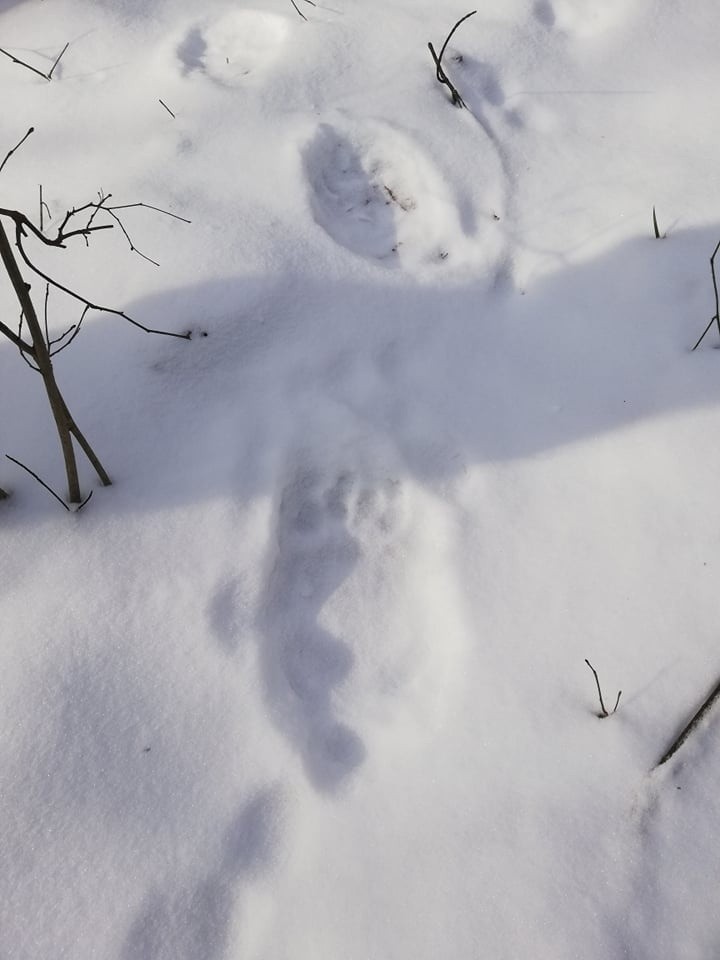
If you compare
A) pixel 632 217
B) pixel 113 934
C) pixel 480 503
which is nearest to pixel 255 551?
pixel 480 503

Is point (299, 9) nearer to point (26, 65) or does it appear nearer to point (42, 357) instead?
point (26, 65)

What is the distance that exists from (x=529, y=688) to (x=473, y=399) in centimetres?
52

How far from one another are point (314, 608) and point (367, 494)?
0.72ft

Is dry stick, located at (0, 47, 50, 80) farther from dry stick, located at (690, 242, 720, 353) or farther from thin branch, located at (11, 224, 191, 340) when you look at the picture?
dry stick, located at (690, 242, 720, 353)

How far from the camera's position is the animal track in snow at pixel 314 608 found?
103 cm

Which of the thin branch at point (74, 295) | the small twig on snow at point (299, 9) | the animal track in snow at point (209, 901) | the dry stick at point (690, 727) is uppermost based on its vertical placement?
the small twig on snow at point (299, 9)

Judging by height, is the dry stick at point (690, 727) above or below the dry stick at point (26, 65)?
below

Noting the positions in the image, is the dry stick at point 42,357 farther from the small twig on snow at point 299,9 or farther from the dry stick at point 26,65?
the small twig on snow at point 299,9

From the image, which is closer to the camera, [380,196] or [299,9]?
[380,196]

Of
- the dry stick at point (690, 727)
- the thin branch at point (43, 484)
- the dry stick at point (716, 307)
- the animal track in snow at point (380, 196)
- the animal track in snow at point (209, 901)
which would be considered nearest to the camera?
the animal track in snow at point (209, 901)

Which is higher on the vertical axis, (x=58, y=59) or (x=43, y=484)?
(x=58, y=59)

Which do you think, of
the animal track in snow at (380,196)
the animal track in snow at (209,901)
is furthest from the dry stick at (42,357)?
the animal track in snow at (380,196)

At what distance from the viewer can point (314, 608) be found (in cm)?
113

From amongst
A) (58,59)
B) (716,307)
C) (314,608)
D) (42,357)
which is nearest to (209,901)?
(314,608)
